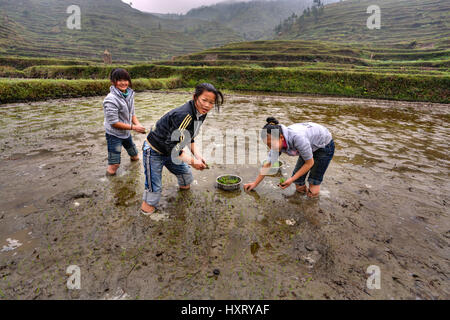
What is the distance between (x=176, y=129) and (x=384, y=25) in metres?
105

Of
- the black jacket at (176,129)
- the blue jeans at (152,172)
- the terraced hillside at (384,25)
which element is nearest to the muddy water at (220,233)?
the blue jeans at (152,172)

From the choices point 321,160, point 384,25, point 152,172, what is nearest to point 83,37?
point 152,172

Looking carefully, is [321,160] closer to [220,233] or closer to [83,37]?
[220,233]

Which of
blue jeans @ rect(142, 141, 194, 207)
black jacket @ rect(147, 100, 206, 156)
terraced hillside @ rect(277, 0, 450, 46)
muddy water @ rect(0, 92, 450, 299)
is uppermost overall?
terraced hillside @ rect(277, 0, 450, 46)

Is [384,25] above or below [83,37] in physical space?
above

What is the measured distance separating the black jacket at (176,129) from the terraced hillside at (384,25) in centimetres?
7766

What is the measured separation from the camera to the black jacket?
8.93 feet

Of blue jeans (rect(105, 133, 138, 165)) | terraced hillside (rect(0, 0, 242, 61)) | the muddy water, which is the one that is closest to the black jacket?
the muddy water

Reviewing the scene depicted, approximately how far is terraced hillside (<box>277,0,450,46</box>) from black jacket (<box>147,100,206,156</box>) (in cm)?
7766

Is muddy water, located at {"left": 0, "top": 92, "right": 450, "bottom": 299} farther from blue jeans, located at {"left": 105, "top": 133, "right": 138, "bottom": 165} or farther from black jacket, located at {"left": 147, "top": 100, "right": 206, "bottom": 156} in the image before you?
black jacket, located at {"left": 147, "top": 100, "right": 206, "bottom": 156}

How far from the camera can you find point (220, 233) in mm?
2828

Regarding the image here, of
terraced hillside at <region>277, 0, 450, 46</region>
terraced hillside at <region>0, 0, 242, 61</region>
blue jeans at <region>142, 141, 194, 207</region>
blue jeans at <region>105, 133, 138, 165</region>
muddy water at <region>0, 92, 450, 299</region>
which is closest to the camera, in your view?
muddy water at <region>0, 92, 450, 299</region>

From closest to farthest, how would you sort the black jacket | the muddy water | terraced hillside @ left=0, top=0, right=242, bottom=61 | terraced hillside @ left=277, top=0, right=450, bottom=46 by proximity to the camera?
the muddy water
the black jacket
terraced hillside @ left=277, top=0, right=450, bottom=46
terraced hillside @ left=0, top=0, right=242, bottom=61

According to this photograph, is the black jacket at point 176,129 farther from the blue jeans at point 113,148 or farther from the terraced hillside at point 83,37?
the terraced hillside at point 83,37
